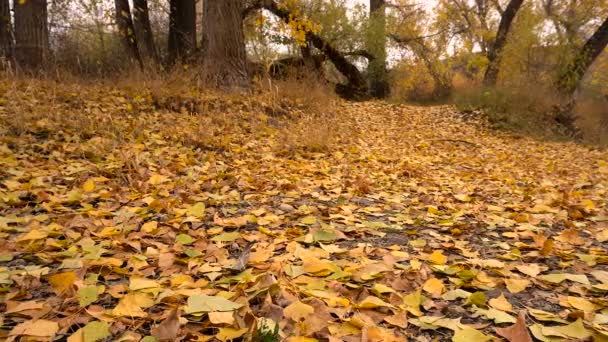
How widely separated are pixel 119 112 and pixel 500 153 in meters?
5.25

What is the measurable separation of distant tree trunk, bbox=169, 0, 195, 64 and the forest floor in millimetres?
5076

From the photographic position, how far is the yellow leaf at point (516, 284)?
1.46 m

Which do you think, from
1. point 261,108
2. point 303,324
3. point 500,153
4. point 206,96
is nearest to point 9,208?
point 303,324

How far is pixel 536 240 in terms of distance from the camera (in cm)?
197

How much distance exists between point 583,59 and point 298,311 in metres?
11.1

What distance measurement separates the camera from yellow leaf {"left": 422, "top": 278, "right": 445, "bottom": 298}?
4.64 feet

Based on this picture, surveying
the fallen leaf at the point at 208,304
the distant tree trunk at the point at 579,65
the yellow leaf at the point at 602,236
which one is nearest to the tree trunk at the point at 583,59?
the distant tree trunk at the point at 579,65

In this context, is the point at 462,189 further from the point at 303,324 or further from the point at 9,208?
the point at 9,208

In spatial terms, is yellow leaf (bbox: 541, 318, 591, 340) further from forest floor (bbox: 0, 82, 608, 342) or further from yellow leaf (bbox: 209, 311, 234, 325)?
yellow leaf (bbox: 209, 311, 234, 325)

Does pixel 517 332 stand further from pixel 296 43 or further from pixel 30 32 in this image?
pixel 296 43

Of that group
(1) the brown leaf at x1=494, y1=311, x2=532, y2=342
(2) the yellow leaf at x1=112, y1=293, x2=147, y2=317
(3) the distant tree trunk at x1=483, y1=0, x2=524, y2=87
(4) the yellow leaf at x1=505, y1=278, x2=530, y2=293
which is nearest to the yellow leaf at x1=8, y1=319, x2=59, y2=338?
(2) the yellow leaf at x1=112, y1=293, x2=147, y2=317

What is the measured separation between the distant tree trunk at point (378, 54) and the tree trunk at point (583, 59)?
14.8 ft

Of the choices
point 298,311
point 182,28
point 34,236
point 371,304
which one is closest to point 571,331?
point 371,304

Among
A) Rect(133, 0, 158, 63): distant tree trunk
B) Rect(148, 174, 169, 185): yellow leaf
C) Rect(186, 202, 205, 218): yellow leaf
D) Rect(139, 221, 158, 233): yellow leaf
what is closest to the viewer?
Rect(139, 221, 158, 233): yellow leaf
